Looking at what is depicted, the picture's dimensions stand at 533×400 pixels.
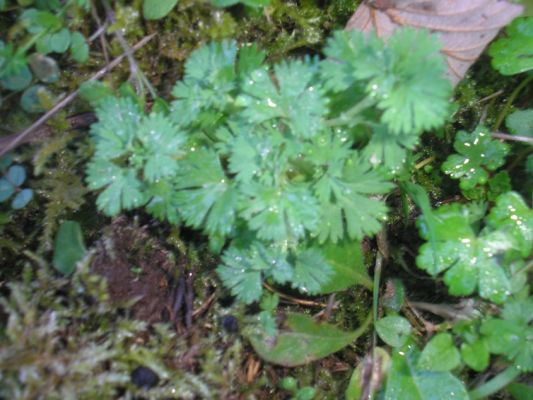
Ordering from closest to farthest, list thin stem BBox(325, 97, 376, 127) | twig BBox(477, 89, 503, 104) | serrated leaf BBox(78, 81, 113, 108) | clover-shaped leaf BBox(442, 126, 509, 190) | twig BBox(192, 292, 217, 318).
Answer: thin stem BBox(325, 97, 376, 127), serrated leaf BBox(78, 81, 113, 108), twig BBox(192, 292, 217, 318), clover-shaped leaf BBox(442, 126, 509, 190), twig BBox(477, 89, 503, 104)

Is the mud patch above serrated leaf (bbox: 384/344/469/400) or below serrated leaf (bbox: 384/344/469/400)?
above

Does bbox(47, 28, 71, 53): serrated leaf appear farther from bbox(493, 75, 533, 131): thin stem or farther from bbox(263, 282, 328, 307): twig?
bbox(493, 75, 533, 131): thin stem

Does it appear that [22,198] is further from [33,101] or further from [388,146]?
[388,146]

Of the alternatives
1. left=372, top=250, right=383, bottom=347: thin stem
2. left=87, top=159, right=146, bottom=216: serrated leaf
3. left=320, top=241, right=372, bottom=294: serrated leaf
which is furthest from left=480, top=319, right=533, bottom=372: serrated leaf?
left=87, top=159, right=146, bottom=216: serrated leaf

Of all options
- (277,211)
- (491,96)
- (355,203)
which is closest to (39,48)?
(277,211)

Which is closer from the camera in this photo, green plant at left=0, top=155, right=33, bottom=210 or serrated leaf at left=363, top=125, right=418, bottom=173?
serrated leaf at left=363, top=125, right=418, bottom=173
